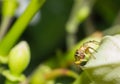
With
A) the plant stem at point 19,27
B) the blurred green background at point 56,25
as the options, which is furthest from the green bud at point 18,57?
the blurred green background at point 56,25

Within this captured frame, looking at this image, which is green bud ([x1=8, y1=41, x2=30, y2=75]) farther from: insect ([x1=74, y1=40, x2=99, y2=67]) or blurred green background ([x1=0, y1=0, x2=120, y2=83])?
blurred green background ([x1=0, y1=0, x2=120, y2=83])

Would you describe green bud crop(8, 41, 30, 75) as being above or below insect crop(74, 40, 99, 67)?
above

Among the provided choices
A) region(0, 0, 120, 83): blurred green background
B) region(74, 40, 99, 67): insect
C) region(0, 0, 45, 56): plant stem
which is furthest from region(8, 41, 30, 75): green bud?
region(0, 0, 120, 83): blurred green background

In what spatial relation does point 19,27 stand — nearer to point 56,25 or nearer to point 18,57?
point 18,57

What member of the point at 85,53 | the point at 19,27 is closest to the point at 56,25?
the point at 19,27

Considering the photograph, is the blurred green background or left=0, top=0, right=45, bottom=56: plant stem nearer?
left=0, top=0, right=45, bottom=56: plant stem

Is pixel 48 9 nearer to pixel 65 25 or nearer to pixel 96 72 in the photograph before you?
pixel 65 25

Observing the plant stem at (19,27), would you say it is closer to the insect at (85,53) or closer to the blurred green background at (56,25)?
the insect at (85,53)

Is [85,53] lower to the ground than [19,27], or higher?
lower
